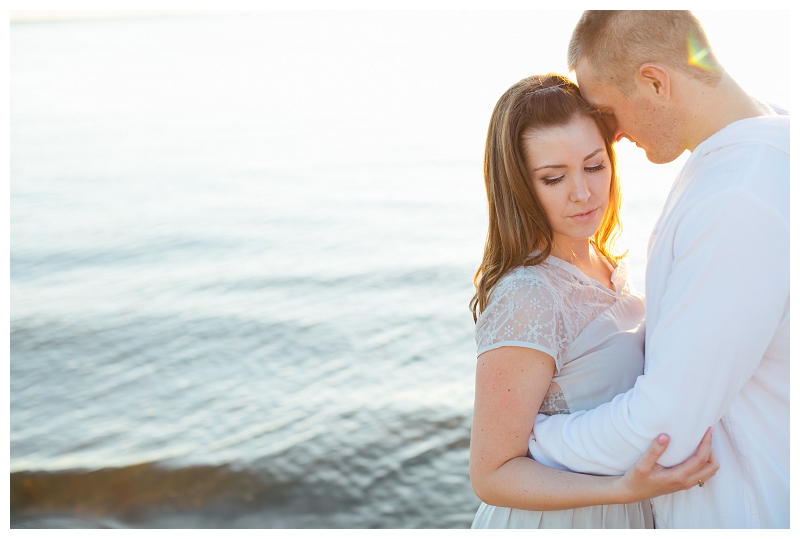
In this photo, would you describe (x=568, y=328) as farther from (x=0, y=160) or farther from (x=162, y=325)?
(x=162, y=325)

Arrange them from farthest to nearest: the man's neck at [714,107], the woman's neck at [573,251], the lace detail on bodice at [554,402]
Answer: the woman's neck at [573,251] < the lace detail on bodice at [554,402] < the man's neck at [714,107]

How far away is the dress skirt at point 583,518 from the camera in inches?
100

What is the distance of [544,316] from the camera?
7.89ft

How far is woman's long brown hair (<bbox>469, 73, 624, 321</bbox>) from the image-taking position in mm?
2525

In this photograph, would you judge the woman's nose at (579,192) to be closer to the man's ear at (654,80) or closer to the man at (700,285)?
the man at (700,285)

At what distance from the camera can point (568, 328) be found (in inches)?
97.1

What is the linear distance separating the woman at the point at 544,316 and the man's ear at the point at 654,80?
0.22m

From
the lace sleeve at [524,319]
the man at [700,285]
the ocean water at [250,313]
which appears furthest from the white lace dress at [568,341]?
the ocean water at [250,313]

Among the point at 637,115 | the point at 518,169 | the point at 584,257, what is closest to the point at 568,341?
the point at 584,257

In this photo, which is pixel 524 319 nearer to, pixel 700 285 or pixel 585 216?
pixel 585 216

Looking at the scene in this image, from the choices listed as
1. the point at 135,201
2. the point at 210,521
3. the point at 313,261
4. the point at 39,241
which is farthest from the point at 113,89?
the point at 210,521

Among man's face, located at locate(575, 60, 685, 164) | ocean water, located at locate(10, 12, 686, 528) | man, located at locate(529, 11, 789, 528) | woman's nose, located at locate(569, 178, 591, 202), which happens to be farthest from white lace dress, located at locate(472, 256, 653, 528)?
ocean water, located at locate(10, 12, 686, 528)

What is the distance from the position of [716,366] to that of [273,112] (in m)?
21.9

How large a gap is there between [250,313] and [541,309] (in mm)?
6396
